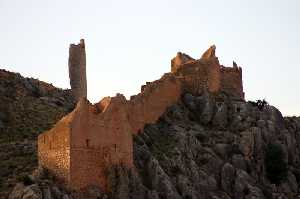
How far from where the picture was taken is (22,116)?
70.0 meters

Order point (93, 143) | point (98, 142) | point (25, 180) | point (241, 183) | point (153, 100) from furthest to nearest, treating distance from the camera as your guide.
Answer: point (153, 100)
point (241, 183)
point (98, 142)
point (93, 143)
point (25, 180)

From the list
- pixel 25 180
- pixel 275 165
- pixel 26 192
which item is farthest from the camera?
pixel 275 165

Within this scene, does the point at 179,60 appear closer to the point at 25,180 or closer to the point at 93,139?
the point at 93,139

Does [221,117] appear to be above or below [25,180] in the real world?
above

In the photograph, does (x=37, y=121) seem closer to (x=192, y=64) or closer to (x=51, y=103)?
(x=51, y=103)

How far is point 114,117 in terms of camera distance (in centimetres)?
5397

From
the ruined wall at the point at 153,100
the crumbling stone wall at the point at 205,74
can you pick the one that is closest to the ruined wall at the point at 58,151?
the ruined wall at the point at 153,100

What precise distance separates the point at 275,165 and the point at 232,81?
41.3 ft

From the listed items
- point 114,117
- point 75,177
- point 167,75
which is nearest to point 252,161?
point 167,75

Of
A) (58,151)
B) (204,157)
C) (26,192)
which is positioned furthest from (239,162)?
(26,192)

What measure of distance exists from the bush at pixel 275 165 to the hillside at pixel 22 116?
18478 millimetres

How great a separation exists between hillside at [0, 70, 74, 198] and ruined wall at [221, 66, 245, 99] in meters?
14.7

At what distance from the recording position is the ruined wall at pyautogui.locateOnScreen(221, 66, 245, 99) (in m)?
75.4

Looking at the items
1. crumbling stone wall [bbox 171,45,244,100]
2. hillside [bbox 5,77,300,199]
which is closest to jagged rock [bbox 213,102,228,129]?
hillside [bbox 5,77,300,199]
